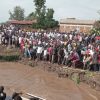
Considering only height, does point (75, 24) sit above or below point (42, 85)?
above

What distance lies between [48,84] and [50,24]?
37499 millimetres

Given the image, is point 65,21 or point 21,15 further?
point 21,15

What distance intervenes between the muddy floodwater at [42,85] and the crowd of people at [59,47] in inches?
48.1

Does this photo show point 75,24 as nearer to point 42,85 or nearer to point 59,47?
point 59,47

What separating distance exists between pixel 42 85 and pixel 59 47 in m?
4.06

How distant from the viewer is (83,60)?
26359 mm

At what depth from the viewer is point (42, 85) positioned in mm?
24562

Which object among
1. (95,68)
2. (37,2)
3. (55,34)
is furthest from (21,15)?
(95,68)

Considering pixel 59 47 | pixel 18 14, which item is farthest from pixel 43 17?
pixel 18 14


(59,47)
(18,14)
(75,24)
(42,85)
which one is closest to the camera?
(42,85)

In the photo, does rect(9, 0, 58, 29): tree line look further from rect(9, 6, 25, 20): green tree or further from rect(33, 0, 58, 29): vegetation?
rect(9, 6, 25, 20): green tree

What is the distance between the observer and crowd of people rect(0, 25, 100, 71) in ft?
85.8

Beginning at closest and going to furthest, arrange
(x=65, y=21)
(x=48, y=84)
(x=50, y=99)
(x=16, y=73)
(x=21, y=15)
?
(x=50, y=99) < (x=48, y=84) < (x=16, y=73) < (x=65, y=21) < (x=21, y=15)

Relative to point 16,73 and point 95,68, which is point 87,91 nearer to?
point 95,68
